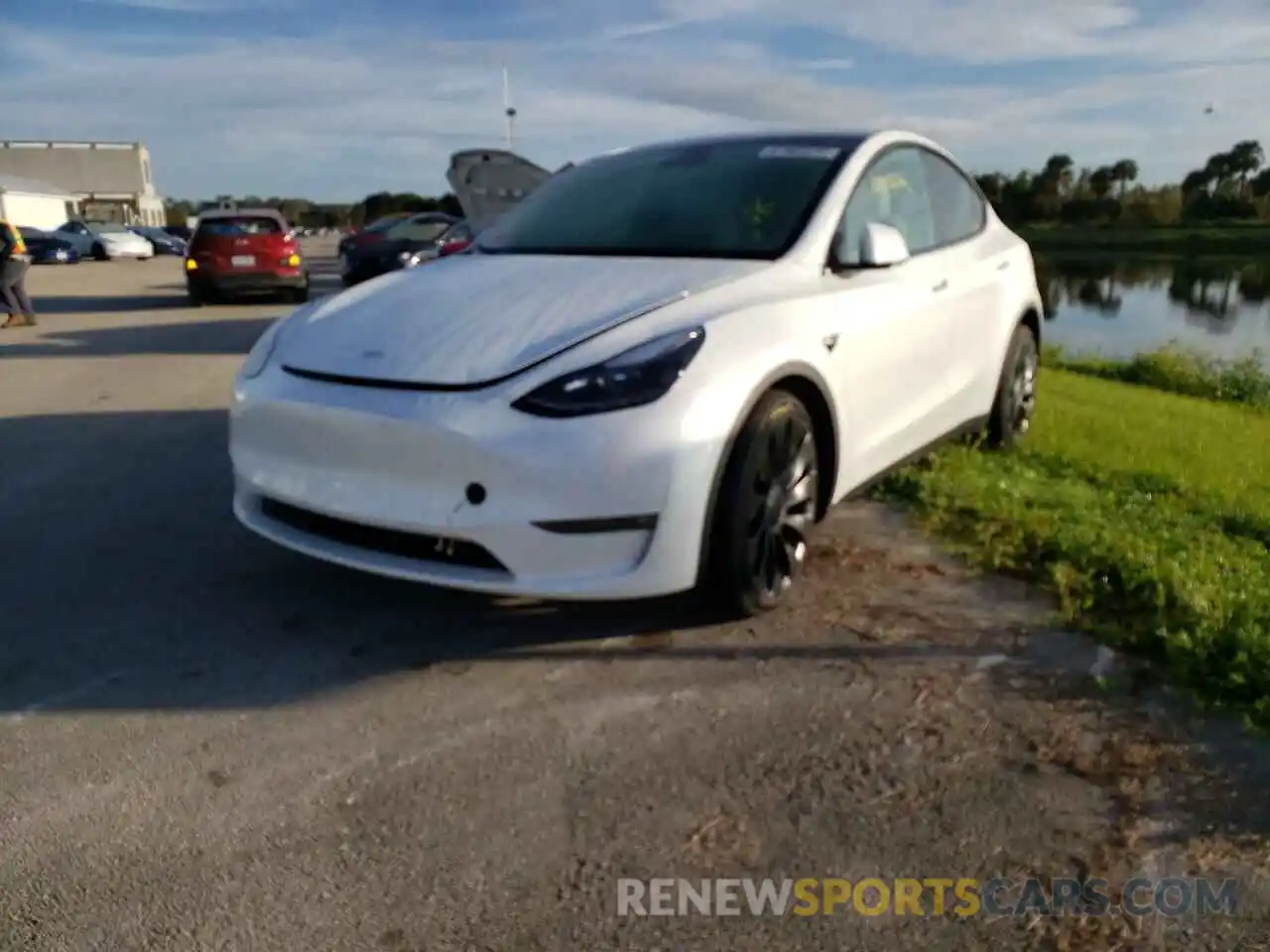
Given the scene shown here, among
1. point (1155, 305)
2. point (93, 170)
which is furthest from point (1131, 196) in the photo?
point (93, 170)

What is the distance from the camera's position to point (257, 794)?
2445 millimetres

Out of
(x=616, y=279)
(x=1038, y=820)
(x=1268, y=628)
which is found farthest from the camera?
(x=616, y=279)

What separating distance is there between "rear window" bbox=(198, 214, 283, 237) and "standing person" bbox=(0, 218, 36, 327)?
2.41m

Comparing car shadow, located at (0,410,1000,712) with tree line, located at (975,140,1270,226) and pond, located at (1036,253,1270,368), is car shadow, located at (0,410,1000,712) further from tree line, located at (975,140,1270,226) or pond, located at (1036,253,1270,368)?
tree line, located at (975,140,1270,226)

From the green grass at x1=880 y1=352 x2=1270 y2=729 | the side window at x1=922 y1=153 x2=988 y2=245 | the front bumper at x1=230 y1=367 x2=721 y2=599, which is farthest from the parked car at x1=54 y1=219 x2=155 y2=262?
the front bumper at x1=230 y1=367 x2=721 y2=599

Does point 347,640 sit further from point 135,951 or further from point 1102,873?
point 1102,873

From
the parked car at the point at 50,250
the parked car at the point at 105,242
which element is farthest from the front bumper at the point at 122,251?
the parked car at the point at 50,250

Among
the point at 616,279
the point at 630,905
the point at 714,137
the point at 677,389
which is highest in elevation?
the point at 714,137

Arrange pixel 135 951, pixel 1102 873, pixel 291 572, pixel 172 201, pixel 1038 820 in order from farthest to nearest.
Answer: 1. pixel 172 201
2. pixel 291 572
3. pixel 1038 820
4. pixel 1102 873
5. pixel 135 951

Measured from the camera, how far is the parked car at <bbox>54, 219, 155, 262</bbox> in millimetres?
36906

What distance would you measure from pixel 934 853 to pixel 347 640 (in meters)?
1.83

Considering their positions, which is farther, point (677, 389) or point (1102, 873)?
point (677, 389)

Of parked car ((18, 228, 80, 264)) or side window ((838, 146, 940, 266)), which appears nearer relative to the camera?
side window ((838, 146, 940, 266))

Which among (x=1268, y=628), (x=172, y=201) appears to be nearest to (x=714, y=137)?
(x=1268, y=628)
